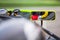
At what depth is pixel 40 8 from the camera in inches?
39.4

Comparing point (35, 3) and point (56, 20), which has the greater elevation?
point (35, 3)

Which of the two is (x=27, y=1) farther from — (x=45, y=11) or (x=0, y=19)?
(x=0, y=19)

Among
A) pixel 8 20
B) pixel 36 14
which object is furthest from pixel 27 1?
pixel 8 20

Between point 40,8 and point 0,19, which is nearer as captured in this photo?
point 0,19

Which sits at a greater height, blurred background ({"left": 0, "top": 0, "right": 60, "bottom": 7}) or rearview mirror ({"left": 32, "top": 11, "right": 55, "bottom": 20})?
blurred background ({"left": 0, "top": 0, "right": 60, "bottom": 7})

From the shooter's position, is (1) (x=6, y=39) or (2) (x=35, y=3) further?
(2) (x=35, y=3)

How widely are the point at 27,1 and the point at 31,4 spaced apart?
39mm

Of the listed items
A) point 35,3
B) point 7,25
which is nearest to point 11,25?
point 7,25

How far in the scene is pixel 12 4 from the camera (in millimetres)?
1009

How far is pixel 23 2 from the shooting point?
101 cm

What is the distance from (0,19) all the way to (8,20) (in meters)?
0.04

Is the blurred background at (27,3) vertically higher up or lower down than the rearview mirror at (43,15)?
higher up

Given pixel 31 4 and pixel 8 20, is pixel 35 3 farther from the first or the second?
pixel 8 20

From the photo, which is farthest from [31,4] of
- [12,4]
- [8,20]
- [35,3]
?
[8,20]
